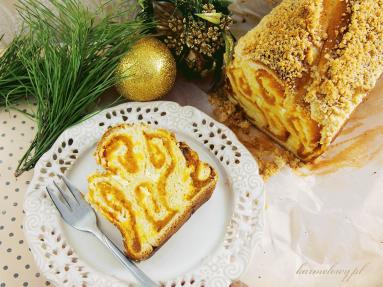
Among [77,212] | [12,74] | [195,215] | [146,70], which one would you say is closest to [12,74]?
[12,74]

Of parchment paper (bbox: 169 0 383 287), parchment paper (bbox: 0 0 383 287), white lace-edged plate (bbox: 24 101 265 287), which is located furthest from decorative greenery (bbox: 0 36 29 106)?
parchment paper (bbox: 169 0 383 287)

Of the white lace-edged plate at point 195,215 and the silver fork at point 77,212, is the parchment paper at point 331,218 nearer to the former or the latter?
the white lace-edged plate at point 195,215

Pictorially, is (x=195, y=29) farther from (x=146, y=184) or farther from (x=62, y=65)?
(x=146, y=184)

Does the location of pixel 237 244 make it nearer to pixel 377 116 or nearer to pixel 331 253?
pixel 331 253

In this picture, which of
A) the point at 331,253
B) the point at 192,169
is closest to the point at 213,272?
the point at 192,169

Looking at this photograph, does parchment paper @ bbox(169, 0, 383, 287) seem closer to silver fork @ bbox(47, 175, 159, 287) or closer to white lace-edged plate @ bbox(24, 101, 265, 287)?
white lace-edged plate @ bbox(24, 101, 265, 287)

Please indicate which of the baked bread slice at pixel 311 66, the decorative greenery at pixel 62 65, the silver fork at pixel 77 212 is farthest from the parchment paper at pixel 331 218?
the silver fork at pixel 77 212
